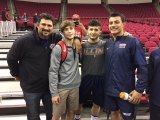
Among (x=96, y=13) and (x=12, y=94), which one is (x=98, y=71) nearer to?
(x=12, y=94)

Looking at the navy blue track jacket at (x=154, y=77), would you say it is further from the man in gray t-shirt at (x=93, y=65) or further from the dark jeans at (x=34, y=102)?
the dark jeans at (x=34, y=102)

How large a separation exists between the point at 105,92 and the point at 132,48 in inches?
20.4

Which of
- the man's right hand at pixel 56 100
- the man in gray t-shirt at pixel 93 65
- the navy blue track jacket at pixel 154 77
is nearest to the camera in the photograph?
the navy blue track jacket at pixel 154 77

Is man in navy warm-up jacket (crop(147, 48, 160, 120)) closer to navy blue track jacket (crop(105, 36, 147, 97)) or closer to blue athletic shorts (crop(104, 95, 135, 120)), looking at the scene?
navy blue track jacket (crop(105, 36, 147, 97))

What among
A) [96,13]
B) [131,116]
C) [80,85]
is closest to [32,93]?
[80,85]

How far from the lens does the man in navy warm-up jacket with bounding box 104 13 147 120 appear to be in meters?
2.26

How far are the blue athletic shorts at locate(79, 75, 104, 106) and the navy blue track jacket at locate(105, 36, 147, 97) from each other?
6.4 inches

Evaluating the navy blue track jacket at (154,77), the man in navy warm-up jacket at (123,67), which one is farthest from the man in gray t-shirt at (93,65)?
the navy blue track jacket at (154,77)

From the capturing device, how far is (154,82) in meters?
2.25

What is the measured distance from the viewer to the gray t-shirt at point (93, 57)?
2533mm

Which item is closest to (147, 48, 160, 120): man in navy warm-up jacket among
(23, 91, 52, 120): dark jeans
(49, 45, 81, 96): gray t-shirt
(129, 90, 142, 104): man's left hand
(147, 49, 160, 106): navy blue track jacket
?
(147, 49, 160, 106): navy blue track jacket

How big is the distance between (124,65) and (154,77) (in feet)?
0.93

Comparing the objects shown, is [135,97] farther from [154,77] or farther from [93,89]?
[93,89]

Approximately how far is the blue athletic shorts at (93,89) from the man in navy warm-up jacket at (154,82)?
503 mm
